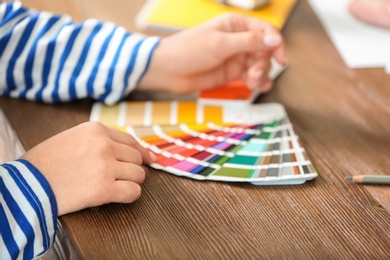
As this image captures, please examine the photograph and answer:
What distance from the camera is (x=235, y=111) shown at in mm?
837

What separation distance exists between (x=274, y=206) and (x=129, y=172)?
0.17m

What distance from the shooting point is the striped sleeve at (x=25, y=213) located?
623 mm

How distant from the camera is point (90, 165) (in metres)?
0.68

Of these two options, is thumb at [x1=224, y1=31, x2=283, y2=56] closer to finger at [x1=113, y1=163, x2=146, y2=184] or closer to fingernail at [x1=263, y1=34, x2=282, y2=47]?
fingernail at [x1=263, y1=34, x2=282, y2=47]

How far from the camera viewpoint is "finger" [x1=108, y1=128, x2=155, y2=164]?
724 mm

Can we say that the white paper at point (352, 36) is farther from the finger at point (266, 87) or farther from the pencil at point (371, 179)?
the pencil at point (371, 179)

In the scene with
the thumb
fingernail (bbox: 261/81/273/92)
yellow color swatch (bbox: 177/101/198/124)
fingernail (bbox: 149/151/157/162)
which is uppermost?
the thumb

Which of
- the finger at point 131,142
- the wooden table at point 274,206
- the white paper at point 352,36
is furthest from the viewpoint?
the white paper at point 352,36

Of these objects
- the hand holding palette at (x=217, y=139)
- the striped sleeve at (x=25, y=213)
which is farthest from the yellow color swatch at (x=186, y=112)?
the striped sleeve at (x=25, y=213)

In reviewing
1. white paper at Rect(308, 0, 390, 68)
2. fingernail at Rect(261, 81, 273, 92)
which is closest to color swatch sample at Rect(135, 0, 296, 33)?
white paper at Rect(308, 0, 390, 68)

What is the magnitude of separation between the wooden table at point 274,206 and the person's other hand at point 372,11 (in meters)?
0.20

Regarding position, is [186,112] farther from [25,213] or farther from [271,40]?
[25,213]

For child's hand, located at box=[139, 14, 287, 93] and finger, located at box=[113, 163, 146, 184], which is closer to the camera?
finger, located at box=[113, 163, 146, 184]

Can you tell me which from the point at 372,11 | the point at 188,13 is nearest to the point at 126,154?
the point at 188,13
